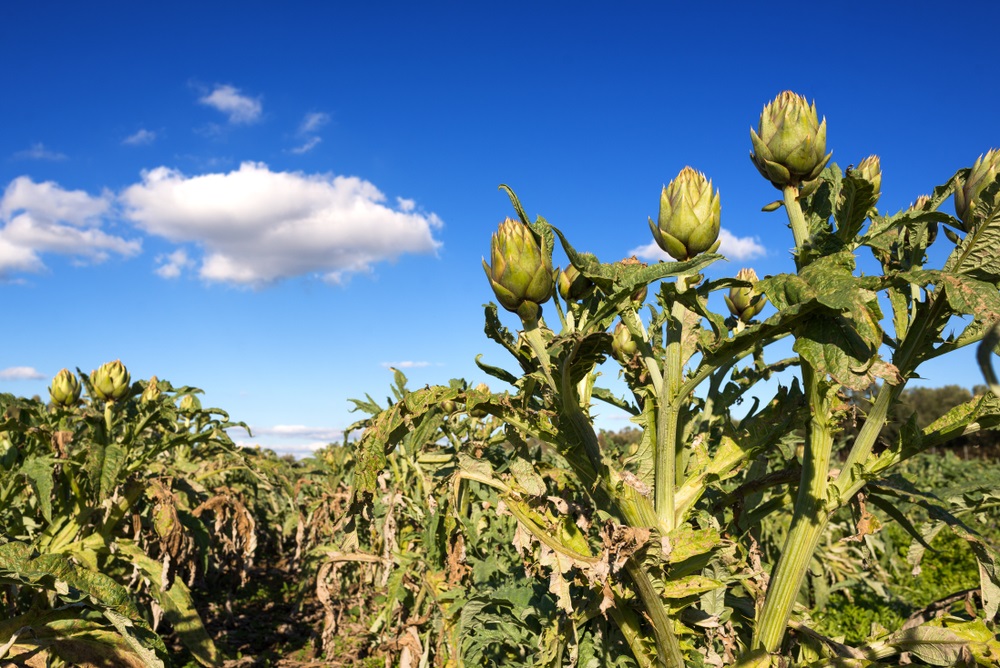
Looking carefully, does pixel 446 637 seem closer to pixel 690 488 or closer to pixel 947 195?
pixel 690 488

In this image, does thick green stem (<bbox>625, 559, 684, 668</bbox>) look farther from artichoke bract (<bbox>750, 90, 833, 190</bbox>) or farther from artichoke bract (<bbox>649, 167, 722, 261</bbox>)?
artichoke bract (<bbox>750, 90, 833, 190</bbox>)

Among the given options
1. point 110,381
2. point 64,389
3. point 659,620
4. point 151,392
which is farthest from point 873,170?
point 64,389

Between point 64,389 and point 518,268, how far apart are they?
3.26 meters

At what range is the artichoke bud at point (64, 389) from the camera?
368cm

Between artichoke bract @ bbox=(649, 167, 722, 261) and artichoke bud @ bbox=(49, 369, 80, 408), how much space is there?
346 cm

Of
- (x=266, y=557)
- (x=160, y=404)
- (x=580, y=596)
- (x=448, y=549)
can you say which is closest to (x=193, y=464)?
(x=160, y=404)

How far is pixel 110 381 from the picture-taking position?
3367 millimetres

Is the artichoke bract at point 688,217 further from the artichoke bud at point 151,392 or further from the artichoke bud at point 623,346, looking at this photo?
the artichoke bud at point 151,392

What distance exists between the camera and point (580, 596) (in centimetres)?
187

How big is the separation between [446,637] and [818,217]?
223cm

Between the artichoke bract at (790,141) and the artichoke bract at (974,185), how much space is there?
0.92 feet

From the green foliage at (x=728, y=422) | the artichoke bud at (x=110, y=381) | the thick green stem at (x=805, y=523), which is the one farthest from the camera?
the artichoke bud at (x=110, y=381)

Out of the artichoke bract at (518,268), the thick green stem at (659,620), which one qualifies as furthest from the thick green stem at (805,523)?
the artichoke bract at (518,268)

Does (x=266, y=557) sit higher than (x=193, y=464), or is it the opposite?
(x=193, y=464)
